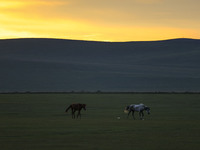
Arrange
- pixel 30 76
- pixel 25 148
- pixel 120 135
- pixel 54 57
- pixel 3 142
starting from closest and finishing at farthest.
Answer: pixel 25 148, pixel 3 142, pixel 120 135, pixel 30 76, pixel 54 57

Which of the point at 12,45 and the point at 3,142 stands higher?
the point at 12,45

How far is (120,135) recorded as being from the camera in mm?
19641

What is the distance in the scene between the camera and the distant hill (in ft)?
295

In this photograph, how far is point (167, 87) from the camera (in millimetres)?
86875

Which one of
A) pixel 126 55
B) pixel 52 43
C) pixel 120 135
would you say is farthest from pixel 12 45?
pixel 120 135

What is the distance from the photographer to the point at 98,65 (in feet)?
379

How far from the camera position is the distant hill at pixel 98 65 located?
295ft

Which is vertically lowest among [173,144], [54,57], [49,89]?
[173,144]

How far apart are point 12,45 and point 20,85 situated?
2109 inches

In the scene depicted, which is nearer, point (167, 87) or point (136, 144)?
point (136, 144)

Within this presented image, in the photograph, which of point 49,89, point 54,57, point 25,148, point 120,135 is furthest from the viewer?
point 54,57

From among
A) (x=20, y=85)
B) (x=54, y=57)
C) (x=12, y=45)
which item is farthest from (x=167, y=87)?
(x=12, y=45)

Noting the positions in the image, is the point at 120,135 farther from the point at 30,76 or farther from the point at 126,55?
the point at 126,55

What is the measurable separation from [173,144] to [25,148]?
494 cm
